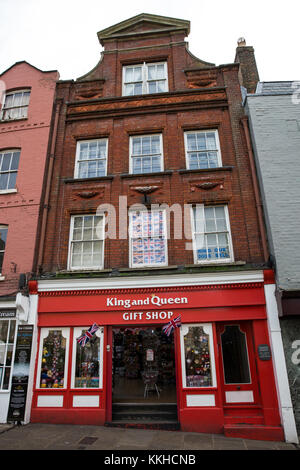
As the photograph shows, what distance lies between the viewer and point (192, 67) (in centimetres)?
1199

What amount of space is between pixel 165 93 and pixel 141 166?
3.34 metres

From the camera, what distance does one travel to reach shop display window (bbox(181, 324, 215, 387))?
26.1 ft

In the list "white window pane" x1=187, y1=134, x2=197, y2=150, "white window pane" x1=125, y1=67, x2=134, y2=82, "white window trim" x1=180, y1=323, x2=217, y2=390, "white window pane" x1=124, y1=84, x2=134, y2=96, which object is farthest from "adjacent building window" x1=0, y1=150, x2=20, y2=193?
"white window trim" x1=180, y1=323, x2=217, y2=390

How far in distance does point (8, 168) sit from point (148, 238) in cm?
647

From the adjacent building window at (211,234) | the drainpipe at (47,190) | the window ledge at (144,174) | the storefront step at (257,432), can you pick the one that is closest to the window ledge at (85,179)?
the window ledge at (144,174)

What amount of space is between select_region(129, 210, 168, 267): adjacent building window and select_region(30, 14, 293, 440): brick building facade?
39mm

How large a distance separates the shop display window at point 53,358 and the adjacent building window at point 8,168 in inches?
228

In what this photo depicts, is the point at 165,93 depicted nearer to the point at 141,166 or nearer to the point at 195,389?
the point at 141,166

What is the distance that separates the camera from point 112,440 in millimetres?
6734

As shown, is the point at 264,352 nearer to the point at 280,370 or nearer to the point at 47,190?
the point at 280,370

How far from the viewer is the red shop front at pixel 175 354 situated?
7.76m

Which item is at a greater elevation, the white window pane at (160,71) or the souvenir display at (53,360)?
the white window pane at (160,71)

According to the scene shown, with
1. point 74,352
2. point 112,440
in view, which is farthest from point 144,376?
point 112,440

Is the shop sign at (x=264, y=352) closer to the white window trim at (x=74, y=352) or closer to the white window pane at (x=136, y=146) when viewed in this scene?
the white window trim at (x=74, y=352)
